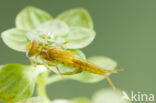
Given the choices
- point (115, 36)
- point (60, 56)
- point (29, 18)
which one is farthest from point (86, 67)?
point (115, 36)

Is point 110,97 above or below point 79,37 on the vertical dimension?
below

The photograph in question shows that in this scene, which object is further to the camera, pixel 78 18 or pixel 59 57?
pixel 78 18

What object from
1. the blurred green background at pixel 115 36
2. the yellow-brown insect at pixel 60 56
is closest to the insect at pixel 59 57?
the yellow-brown insect at pixel 60 56

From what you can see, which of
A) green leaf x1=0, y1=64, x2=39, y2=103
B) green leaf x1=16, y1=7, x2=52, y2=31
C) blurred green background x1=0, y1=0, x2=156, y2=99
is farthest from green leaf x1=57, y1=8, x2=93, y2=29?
blurred green background x1=0, y1=0, x2=156, y2=99

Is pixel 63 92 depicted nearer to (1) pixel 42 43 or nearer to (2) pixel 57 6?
(2) pixel 57 6

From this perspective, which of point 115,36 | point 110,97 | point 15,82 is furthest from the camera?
point 115,36

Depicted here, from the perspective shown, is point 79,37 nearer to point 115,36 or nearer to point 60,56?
point 60,56
